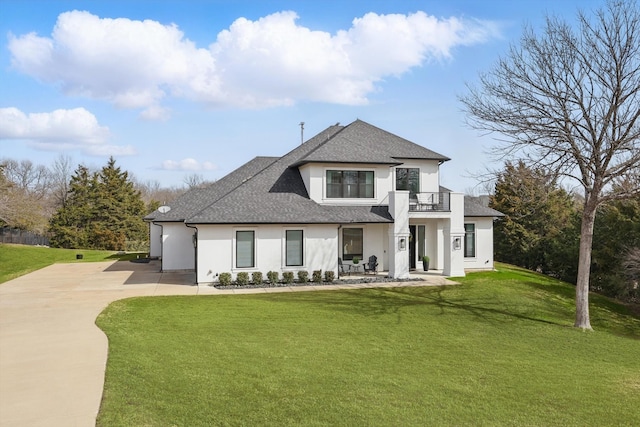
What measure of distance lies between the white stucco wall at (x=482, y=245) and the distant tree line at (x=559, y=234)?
191 cm

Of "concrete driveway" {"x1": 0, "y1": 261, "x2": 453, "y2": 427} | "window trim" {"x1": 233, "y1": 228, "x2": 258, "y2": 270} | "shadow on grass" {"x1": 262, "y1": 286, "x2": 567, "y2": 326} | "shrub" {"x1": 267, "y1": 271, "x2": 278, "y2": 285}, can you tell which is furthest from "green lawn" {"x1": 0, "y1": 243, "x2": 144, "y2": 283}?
"shadow on grass" {"x1": 262, "y1": 286, "x2": 567, "y2": 326}

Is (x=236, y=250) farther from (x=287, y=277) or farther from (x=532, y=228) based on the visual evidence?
(x=532, y=228)

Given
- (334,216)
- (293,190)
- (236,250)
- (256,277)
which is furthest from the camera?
(293,190)

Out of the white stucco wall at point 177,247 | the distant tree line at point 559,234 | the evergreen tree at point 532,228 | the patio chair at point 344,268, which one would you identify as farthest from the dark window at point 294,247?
the evergreen tree at point 532,228

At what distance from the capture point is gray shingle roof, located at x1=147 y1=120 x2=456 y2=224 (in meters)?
20.7

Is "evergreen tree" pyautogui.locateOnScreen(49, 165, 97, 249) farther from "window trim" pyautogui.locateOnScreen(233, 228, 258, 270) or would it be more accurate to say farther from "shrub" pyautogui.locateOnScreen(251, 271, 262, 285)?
"shrub" pyautogui.locateOnScreen(251, 271, 262, 285)

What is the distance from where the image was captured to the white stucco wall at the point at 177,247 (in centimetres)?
2441

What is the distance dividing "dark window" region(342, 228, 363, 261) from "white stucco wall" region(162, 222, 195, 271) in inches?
322

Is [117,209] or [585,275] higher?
[117,209]

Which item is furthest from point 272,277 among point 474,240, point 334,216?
point 474,240

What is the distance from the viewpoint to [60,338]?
431 inches

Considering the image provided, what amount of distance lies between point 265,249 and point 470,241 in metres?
11.9

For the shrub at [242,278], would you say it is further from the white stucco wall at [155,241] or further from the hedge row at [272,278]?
the white stucco wall at [155,241]

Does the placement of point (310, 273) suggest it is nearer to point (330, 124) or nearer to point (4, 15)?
point (330, 124)
